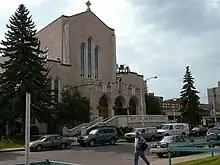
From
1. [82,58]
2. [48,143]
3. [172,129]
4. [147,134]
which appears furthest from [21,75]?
[82,58]

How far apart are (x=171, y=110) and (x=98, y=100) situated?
40366mm

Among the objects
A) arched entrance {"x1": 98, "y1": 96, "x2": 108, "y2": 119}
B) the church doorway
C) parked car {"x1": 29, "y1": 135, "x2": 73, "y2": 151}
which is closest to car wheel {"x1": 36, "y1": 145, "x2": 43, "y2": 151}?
parked car {"x1": 29, "y1": 135, "x2": 73, "y2": 151}

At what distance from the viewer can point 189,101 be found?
64.9 m

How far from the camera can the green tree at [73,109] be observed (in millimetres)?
48312

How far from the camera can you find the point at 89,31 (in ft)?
208

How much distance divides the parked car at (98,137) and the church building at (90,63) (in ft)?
62.7

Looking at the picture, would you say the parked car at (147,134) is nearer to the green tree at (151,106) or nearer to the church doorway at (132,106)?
the church doorway at (132,106)

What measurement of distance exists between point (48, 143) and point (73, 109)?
16547mm

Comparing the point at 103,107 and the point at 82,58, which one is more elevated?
the point at 82,58

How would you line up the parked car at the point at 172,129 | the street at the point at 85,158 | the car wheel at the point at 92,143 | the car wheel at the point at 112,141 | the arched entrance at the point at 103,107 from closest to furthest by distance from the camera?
the street at the point at 85,158, the car wheel at the point at 92,143, the car wheel at the point at 112,141, the parked car at the point at 172,129, the arched entrance at the point at 103,107

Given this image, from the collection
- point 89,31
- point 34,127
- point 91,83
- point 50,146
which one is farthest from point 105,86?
point 50,146

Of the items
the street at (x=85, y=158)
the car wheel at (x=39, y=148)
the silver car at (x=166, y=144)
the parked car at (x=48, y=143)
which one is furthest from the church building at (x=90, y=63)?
the silver car at (x=166, y=144)

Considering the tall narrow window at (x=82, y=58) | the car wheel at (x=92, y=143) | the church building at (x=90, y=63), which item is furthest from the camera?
the tall narrow window at (x=82, y=58)

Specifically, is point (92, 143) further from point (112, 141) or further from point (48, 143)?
point (48, 143)
